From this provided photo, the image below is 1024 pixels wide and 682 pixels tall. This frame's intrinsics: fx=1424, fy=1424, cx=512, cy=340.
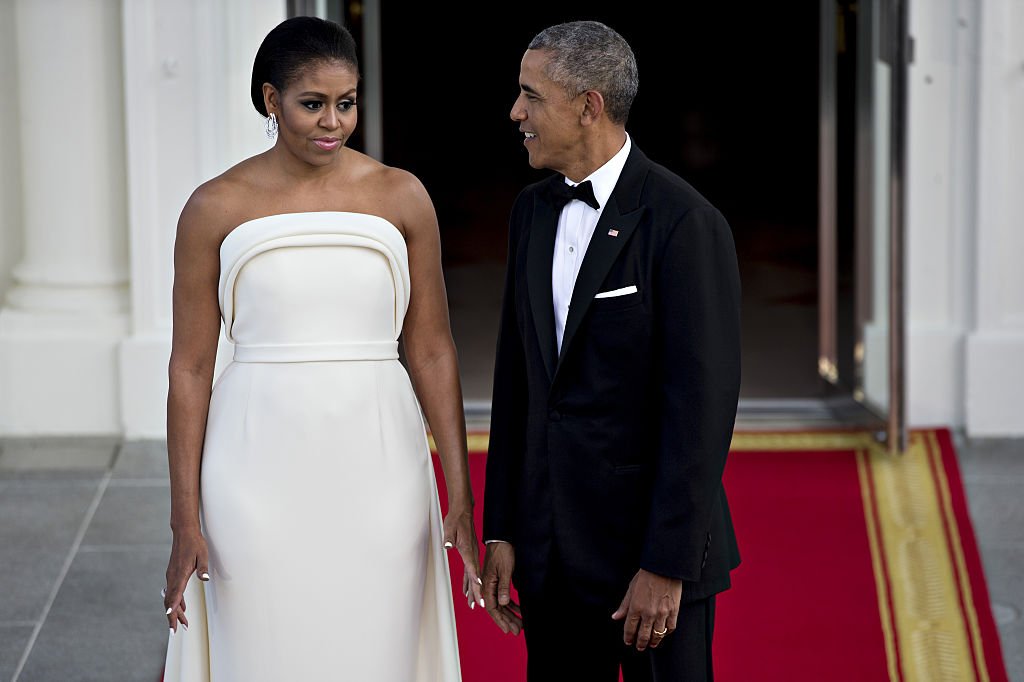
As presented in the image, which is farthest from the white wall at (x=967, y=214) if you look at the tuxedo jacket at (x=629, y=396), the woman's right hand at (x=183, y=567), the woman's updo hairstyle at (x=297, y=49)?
the woman's right hand at (x=183, y=567)

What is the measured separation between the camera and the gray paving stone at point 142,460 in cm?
511

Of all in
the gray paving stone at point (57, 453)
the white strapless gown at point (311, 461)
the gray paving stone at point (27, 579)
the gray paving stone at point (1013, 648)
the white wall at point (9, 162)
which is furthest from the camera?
the white wall at point (9, 162)

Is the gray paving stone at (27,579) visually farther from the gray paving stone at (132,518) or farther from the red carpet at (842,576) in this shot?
the red carpet at (842,576)

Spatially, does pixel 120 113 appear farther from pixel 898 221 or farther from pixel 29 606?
pixel 898 221

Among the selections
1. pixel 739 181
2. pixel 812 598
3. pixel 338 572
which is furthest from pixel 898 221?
pixel 739 181

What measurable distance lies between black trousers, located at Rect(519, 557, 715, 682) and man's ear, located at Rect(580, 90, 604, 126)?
715 mm

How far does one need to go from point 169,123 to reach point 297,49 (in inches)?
129

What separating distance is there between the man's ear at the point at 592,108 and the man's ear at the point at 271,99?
49cm

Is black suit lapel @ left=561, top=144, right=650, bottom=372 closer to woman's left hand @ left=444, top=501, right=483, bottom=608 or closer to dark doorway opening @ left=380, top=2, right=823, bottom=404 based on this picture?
woman's left hand @ left=444, top=501, right=483, bottom=608

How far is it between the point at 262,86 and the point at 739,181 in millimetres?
10174

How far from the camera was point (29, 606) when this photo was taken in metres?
4.02

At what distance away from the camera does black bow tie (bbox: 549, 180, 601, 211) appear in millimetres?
2203

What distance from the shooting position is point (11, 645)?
378 centimetres

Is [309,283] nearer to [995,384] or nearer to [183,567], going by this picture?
[183,567]
